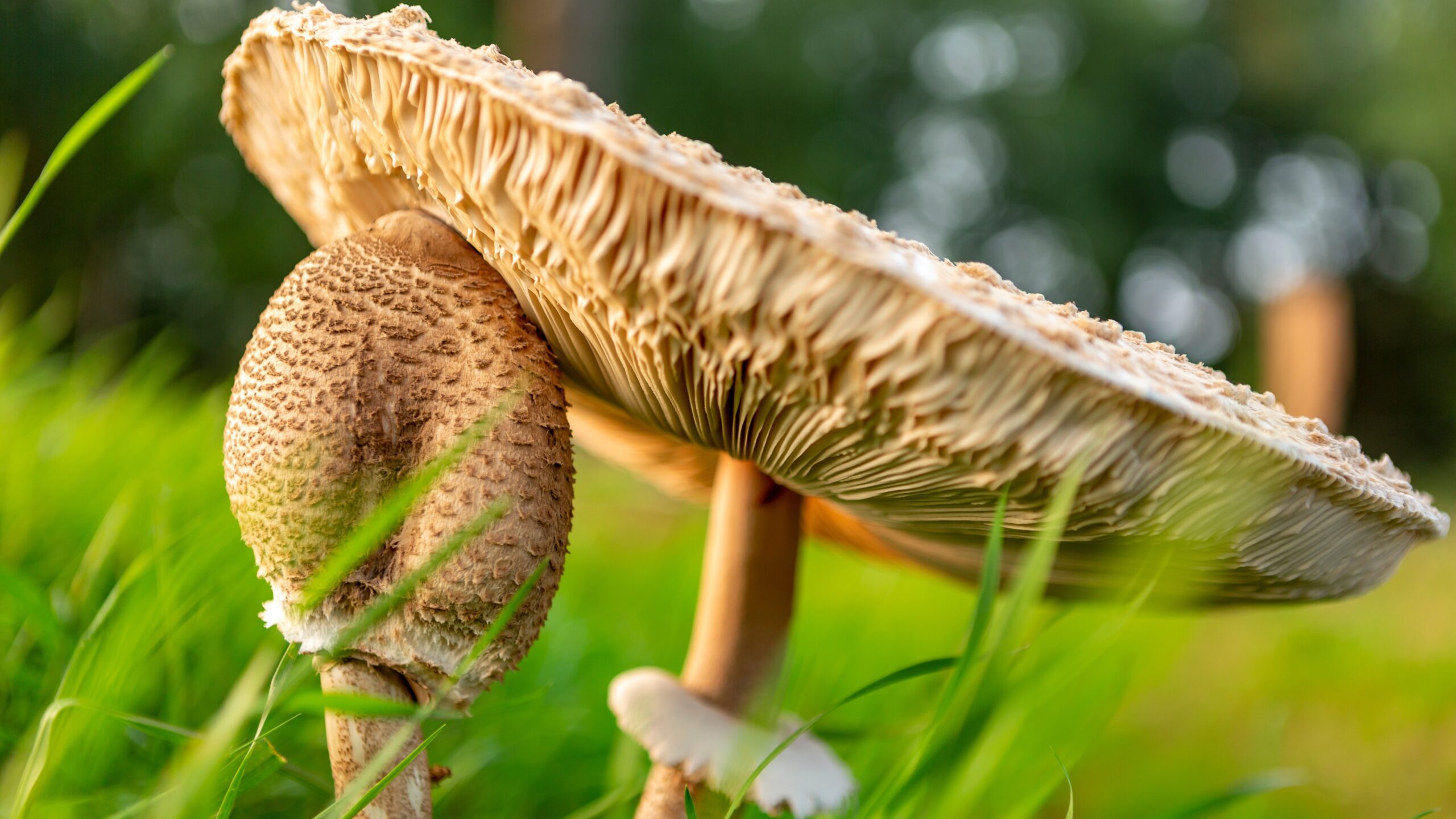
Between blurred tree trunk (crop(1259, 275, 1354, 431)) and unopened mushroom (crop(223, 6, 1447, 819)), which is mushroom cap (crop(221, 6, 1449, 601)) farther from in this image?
blurred tree trunk (crop(1259, 275, 1354, 431))

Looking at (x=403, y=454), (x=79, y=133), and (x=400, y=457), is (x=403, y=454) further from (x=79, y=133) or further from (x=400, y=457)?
(x=79, y=133)

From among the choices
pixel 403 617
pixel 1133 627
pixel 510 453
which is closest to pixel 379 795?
pixel 403 617

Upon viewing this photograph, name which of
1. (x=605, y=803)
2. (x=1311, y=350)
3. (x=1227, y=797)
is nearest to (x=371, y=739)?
(x=605, y=803)

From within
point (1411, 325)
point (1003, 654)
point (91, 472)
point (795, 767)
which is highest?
point (1003, 654)

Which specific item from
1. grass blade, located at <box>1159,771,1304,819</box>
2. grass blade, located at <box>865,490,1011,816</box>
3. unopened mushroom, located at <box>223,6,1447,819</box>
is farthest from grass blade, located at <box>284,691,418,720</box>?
grass blade, located at <box>1159,771,1304,819</box>

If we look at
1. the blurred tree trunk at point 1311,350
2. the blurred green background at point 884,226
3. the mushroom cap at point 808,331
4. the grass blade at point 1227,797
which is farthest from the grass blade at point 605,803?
the blurred tree trunk at point 1311,350

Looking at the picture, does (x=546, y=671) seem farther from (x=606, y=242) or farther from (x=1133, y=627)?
(x=606, y=242)

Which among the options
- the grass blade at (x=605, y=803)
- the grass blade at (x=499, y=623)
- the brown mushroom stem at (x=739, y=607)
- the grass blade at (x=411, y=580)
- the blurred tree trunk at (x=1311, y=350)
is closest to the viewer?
the grass blade at (x=411, y=580)

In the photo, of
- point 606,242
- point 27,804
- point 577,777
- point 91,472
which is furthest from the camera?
point 91,472

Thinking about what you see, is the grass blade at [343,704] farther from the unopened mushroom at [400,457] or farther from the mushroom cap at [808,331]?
the mushroom cap at [808,331]
